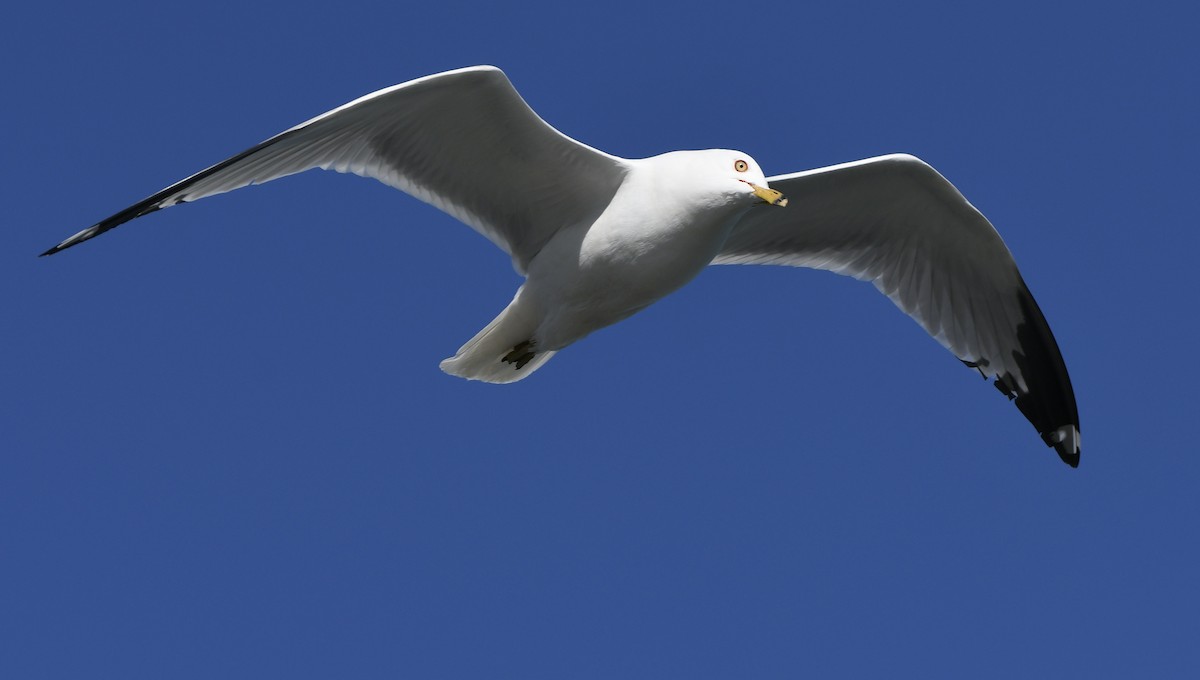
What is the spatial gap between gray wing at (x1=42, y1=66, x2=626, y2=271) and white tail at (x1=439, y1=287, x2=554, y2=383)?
0.36 m

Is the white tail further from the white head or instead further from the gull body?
the white head

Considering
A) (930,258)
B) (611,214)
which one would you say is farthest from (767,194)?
(930,258)

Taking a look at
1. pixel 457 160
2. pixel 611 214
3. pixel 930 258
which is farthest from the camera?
pixel 930 258

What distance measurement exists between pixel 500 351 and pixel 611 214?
1.32m

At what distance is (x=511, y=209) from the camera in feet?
32.1

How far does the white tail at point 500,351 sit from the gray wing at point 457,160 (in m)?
0.36

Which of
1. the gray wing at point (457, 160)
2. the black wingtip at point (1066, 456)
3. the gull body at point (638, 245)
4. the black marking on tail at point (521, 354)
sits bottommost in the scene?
the black wingtip at point (1066, 456)

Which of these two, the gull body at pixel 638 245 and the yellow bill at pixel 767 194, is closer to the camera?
the yellow bill at pixel 767 194

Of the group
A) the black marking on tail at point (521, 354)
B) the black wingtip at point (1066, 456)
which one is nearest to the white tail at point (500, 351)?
the black marking on tail at point (521, 354)

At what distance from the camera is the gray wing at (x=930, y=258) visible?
401 inches

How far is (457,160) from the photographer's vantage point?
9562mm

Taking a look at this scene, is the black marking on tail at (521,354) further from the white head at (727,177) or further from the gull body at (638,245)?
the white head at (727,177)

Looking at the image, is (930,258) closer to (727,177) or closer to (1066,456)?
(1066,456)

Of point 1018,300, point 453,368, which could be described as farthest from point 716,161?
point 1018,300
